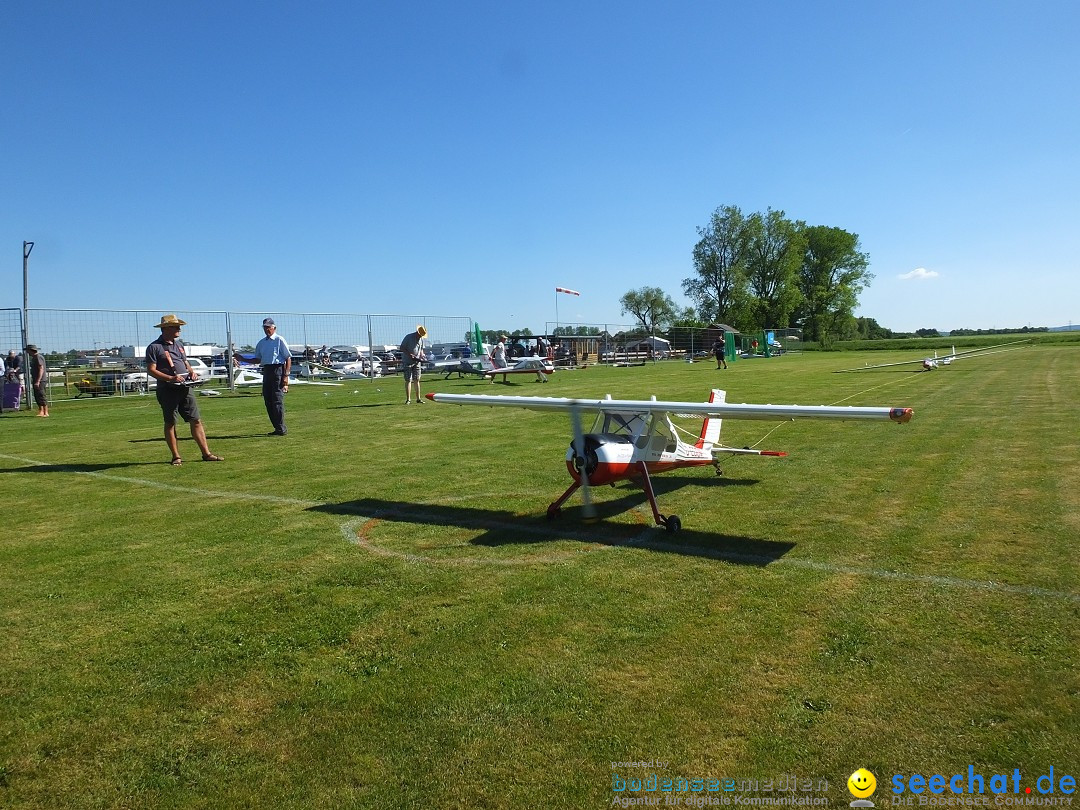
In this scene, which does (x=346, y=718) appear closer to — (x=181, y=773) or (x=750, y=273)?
(x=181, y=773)

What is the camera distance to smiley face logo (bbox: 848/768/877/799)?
3037mm

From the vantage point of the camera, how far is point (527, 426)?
49.1 ft

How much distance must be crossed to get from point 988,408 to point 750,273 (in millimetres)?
84457

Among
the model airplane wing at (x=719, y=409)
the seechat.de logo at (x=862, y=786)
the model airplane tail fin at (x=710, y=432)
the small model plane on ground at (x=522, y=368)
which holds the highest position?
the small model plane on ground at (x=522, y=368)

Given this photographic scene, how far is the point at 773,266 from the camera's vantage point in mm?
95438

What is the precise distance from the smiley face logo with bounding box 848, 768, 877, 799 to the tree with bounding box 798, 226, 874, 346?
103 meters

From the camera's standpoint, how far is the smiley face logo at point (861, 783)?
3037mm

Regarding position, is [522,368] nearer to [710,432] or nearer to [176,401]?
[176,401]

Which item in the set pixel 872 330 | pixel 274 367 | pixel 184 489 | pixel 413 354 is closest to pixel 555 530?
pixel 184 489

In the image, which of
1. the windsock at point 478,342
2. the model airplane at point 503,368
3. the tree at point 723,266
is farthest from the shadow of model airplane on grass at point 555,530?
the tree at point 723,266

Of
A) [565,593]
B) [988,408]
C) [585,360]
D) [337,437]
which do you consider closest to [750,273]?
[585,360]

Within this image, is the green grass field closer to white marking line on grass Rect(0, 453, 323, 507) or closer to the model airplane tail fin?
white marking line on grass Rect(0, 453, 323, 507)

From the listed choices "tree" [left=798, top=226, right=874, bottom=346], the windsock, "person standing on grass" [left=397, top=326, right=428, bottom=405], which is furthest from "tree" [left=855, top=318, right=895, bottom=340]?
"person standing on grass" [left=397, top=326, right=428, bottom=405]

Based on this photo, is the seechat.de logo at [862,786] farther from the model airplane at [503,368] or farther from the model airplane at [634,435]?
the model airplane at [503,368]
